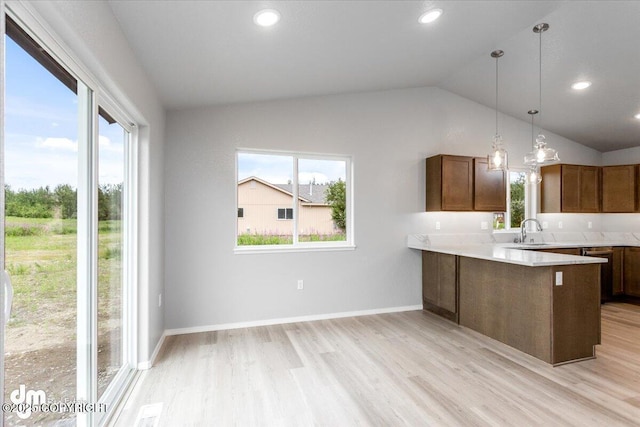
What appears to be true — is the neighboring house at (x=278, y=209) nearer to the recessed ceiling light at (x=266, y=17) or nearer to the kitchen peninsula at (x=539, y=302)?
the kitchen peninsula at (x=539, y=302)

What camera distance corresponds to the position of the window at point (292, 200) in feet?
13.0

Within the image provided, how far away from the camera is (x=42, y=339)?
1408 mm

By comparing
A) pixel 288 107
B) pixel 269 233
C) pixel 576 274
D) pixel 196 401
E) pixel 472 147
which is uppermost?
pixel 288 107

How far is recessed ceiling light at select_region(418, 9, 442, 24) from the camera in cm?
255

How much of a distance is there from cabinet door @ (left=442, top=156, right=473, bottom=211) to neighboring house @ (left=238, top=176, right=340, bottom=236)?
1502 mm

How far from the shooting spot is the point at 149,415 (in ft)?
7.04

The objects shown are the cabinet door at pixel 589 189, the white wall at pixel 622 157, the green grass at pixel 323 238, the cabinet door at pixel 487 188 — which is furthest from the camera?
the white wall at pixel 622 157

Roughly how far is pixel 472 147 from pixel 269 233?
314cm

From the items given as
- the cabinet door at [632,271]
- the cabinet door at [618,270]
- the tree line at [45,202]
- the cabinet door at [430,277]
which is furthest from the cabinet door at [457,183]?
the tree line at [45,202]

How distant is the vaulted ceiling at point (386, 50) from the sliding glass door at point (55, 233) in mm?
708

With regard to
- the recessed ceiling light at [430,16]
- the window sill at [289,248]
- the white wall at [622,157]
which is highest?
the recessed ceiling light at [430,16]

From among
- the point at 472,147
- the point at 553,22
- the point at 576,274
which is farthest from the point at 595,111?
the point at 576,274

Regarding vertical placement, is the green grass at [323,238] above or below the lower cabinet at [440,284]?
above

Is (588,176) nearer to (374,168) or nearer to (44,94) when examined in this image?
(374,168)
